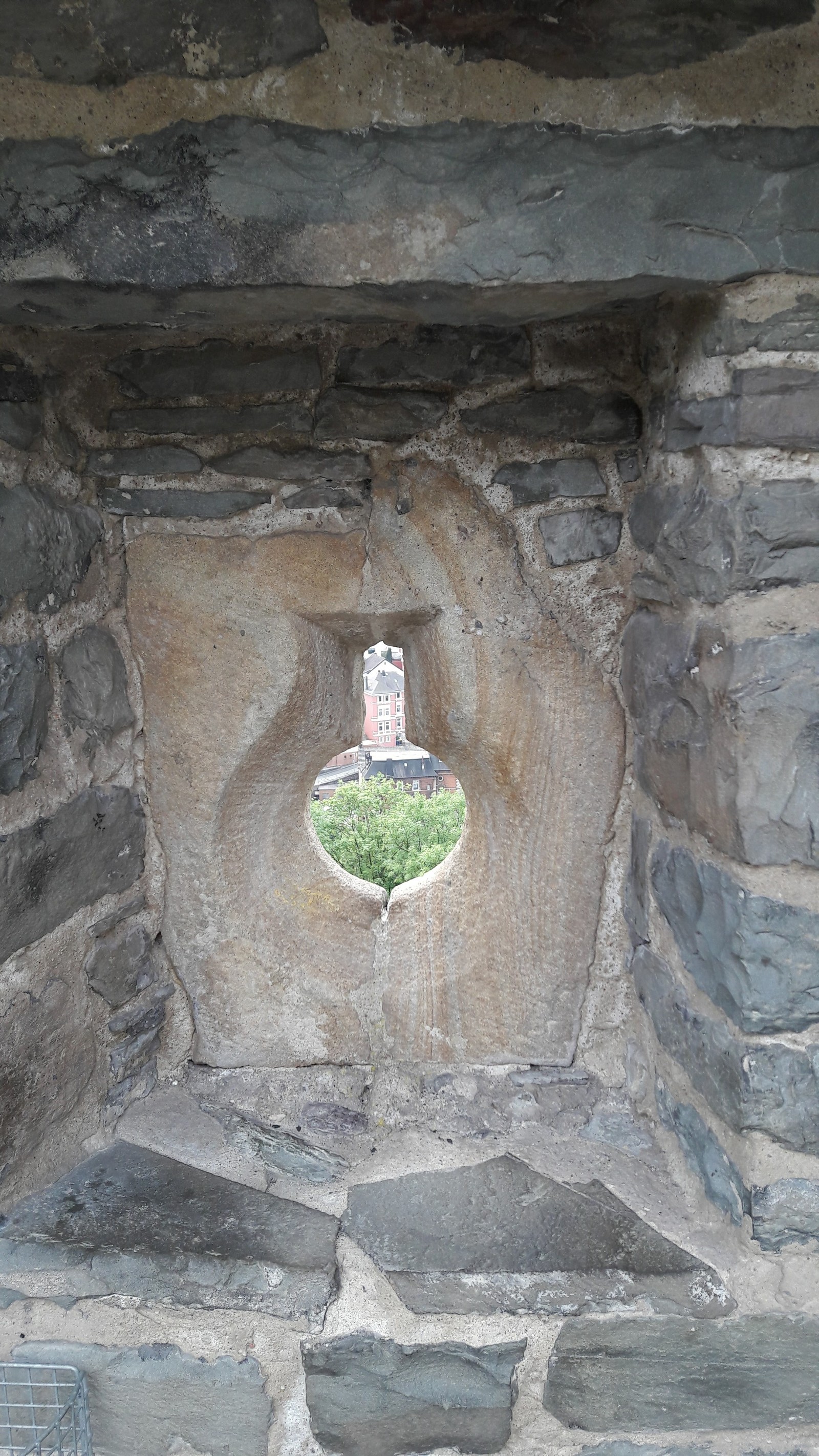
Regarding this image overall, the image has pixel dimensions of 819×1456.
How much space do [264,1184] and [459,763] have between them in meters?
0.70

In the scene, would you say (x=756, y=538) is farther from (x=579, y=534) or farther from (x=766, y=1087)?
(x=766, y=1087)

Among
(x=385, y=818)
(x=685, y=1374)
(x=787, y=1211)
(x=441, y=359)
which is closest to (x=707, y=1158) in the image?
(x=787, y=1211)

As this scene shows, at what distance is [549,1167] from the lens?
1348 millimetres

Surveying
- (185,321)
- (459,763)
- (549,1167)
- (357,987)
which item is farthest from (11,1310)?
(185,321)

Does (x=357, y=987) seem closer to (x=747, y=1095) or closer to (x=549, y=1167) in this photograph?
(x=549, y=1167)

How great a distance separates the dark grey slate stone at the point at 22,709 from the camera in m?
1.16

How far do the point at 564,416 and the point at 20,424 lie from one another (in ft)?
2.45

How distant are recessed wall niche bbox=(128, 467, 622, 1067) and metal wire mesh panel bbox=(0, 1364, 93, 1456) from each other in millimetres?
518

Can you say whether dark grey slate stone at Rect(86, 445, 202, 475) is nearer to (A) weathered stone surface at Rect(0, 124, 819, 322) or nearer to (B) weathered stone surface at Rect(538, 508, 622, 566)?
(A) weathered stone surface at Rect(0, 124, 819, 322)

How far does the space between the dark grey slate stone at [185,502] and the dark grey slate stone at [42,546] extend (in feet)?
0.15

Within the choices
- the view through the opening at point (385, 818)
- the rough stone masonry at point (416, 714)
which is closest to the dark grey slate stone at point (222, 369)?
the rough stone masonry at point (416, 714)

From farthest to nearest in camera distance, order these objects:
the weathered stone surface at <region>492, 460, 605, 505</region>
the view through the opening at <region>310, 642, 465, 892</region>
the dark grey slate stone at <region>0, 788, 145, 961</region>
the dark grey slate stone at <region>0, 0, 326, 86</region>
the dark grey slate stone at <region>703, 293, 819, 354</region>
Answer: the view through the opening at <region>310, 642, 465, 892</region> < the weathered stone surface at <region>492, 460, 605, 505</region> < the dark grey slate stone at <region>0, 788, 145, 961</region> < the dark grey slate stone at <region>703, 293, 819, 354</region> < the dark grey slate stone at <region>0, 0, 326, 86</region>

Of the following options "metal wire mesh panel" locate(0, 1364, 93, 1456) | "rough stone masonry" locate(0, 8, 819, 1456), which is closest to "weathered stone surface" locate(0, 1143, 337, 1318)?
"rough stone masonry" locate(0, 8, 819, 1456)

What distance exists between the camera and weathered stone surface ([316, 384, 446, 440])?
Result: 128 centimetres
